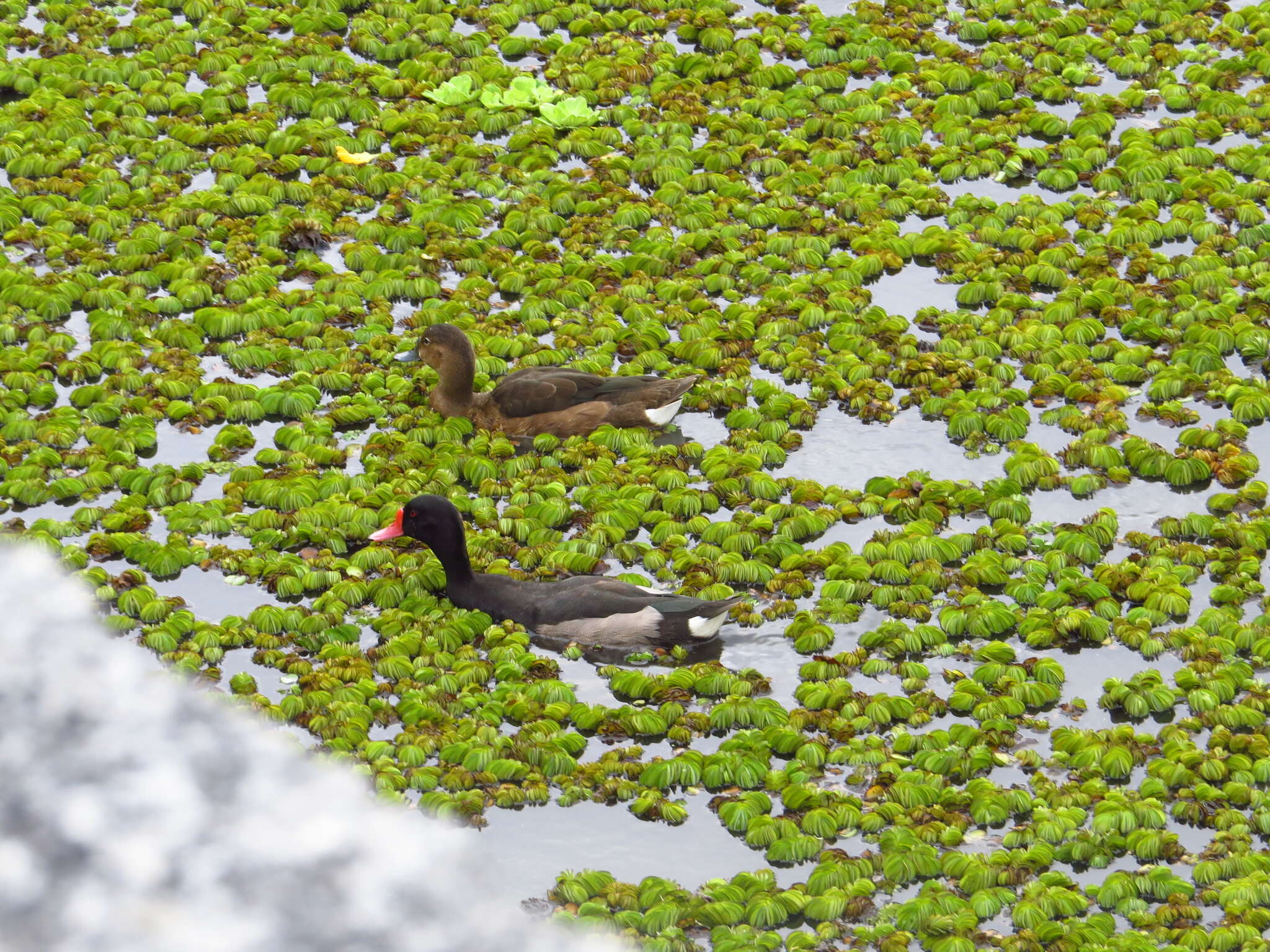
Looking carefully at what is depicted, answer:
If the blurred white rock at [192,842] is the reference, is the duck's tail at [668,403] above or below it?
above

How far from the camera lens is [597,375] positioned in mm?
12180

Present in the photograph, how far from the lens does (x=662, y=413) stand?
Answer: 1192 cm

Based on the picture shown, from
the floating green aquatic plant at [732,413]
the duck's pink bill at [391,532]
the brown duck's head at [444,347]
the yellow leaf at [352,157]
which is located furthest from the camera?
the yellow leaf at [352,157]

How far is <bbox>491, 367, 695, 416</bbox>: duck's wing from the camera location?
11.9 metres

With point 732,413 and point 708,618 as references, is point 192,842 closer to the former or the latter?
point 708,618

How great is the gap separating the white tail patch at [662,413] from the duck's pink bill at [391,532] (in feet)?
6.43

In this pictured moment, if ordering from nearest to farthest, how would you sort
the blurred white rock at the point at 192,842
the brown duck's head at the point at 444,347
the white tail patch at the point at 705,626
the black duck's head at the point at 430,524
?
the blurred white rock at the point at 192,842
the white tail patch at the point at 705,626
the black duck's head at the point at 430,524
the brown duck's head at the point at 444,347

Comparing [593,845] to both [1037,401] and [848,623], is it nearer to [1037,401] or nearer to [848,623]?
[848,623]

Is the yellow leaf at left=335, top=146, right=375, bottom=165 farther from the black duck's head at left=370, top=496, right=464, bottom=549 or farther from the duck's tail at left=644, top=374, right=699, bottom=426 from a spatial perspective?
the black duck's head at left=370, top=496, right=464, bottom=549

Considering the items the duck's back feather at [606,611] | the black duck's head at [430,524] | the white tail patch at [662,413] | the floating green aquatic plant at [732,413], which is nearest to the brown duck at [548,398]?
the white tail patch at [662,413]

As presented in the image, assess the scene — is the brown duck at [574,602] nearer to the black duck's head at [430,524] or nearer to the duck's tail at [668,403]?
the black duck's head at [430,524]

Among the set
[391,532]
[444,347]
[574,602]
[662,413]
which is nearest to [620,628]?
[574,602]

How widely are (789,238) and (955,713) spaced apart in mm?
5319

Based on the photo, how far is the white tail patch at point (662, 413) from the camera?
1191cm
